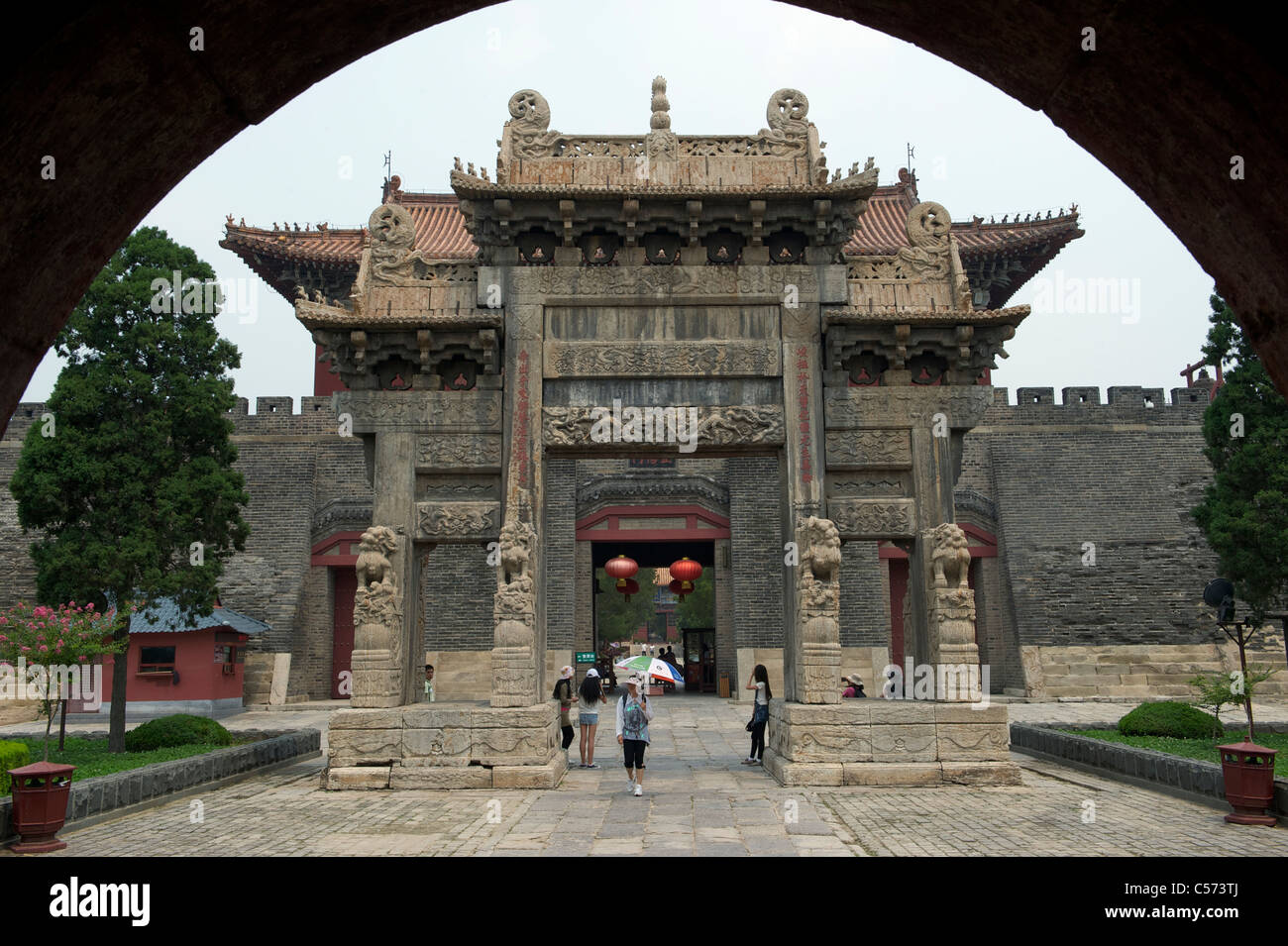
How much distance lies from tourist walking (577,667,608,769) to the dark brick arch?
11.1 meters

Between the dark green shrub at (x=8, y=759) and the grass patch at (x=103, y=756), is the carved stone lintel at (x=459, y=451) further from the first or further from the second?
the dark green shrub at (x=8, y=759)

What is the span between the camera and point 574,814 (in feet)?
32.4

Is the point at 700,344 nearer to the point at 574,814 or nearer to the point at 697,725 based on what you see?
Answer: the point at 574,814

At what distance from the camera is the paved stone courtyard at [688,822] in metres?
8.16

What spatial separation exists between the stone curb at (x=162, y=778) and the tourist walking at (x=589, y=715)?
14.3 ft

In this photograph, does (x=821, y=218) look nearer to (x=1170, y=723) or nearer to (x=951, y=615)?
(x=951, y=615)

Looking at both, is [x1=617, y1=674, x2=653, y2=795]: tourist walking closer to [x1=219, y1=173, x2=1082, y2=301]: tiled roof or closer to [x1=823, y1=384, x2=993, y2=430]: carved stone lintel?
[x1=823, y1=384, x2=993, y2=430]: carved stone lintel

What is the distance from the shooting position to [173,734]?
14.1m

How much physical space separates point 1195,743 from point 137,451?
630 inches

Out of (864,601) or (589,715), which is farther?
(864,601)

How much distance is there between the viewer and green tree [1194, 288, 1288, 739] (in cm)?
1524

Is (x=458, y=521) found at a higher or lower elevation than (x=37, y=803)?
higher

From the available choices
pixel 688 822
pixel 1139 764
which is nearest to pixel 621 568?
pixel 1139 764

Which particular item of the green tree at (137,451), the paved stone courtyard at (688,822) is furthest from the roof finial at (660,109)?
the paved stone courtyard at (688,822)
